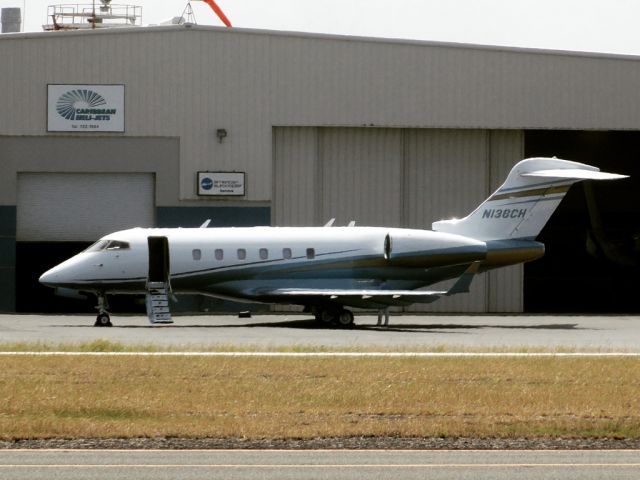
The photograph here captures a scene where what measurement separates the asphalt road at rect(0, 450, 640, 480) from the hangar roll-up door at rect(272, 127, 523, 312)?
33.6m

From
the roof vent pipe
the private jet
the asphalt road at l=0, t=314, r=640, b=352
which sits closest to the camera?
the asphalt road at l=0, t=314, r=640, b=352

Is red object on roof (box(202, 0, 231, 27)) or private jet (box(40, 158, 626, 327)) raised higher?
red object on roof (box(202, 0, 231, 27))

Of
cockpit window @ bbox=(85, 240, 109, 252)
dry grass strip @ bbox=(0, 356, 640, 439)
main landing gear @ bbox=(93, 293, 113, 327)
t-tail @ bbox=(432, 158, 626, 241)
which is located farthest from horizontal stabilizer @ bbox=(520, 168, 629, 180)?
dry grass strip @ bbox=(0, 356, 640, 439)

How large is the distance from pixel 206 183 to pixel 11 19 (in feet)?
42.0

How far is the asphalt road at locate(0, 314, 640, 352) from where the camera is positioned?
1254 inches

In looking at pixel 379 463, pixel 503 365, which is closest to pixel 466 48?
pixel 503 365

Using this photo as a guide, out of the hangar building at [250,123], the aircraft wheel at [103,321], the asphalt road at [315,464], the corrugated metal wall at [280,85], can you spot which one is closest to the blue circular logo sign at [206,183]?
the hangar building at [250,123]

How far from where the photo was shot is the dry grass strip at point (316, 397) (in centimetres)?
1706

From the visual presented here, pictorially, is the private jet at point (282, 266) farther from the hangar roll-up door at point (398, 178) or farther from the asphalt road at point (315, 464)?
the asphalt road at point (315, 464)

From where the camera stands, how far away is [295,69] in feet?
156

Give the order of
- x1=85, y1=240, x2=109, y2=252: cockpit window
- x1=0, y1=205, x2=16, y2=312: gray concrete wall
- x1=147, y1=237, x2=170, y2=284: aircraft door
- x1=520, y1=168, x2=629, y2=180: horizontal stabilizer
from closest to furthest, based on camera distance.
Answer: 1. x1=85, y1=240, x2=109, y2=252: cockpit window
2. x1=147, y1=237, x2=170, y2=284: aircraft door
3. x1=520, y1=168, x2=629, y2=180: horizontal stabilizer
4. x1=0, y1=205, x2=16, y2=312: gray concrete wall

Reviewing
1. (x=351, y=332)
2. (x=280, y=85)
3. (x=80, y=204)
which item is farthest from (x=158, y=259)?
(x=280, y=85)

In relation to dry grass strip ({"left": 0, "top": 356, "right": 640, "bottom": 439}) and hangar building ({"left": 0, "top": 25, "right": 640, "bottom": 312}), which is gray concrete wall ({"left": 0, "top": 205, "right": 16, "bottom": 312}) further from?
dry grass strip ({"left": 0, "top": 356, "right": 640, "bottom": 439})

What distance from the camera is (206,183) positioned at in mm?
47375
